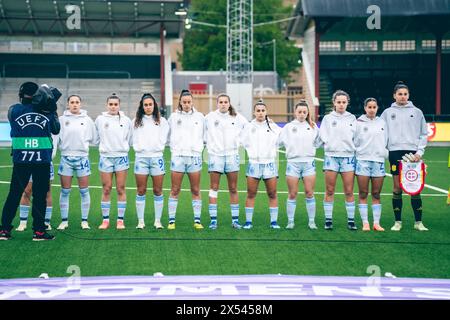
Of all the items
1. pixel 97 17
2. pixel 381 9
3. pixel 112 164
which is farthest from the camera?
pixel 97 17

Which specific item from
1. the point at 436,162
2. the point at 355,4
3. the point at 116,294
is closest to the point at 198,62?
the point at 355,4

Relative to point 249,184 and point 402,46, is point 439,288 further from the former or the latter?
point 402,46

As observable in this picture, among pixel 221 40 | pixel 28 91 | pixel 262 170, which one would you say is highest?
pixel 221 40

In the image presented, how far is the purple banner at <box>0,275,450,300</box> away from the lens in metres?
7.47

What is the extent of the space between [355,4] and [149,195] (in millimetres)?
24373

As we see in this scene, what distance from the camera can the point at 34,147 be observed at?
35.0ft

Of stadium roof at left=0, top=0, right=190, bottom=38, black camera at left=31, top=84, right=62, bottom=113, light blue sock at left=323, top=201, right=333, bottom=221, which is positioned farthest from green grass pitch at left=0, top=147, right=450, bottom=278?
stadium roof at left=0, top=0, right=190, bottom=38

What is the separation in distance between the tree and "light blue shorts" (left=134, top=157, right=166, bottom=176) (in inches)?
2146

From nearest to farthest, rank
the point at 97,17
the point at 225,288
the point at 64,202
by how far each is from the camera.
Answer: the point at 225,288 → the point at 64,202 → the point at 97,17

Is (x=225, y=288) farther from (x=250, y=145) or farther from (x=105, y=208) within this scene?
(x=105, y=208)

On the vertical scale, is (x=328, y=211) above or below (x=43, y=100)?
below

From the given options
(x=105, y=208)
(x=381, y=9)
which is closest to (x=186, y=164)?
(x=105, y=208)

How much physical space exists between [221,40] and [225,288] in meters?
58.7

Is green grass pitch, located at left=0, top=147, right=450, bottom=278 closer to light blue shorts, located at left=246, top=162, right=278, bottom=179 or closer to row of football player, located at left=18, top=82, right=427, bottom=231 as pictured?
row of football player, located at left=18, top=82, right=427, bottom=231
